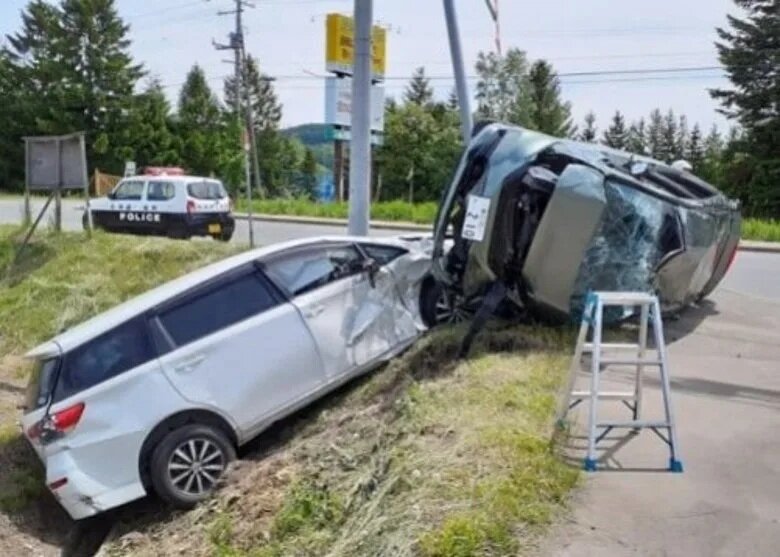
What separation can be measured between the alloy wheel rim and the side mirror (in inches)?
79.7

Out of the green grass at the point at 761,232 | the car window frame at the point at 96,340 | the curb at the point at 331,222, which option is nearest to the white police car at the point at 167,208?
the curb at the point at 331,222

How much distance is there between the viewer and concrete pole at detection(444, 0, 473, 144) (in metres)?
10.6

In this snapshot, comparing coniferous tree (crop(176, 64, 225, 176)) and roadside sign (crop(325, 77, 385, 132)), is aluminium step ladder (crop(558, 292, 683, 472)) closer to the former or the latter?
roadside sign (crop(325, 77, 385, 132))

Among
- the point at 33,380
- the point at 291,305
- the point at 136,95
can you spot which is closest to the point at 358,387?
the point at 291,305

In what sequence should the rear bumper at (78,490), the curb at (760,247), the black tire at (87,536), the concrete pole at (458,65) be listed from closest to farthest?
the rear bumper at (78,490)
the black tire at (87,536)
the concrete pole at (458,65)
the curb at (760,247)

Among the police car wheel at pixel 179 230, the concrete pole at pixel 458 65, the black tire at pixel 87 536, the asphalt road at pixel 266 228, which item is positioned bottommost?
the black tire at pixel 87 536

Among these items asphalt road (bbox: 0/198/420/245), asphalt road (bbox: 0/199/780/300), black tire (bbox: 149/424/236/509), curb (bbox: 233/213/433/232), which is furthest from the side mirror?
curb (bbox: 233/213/433/232)

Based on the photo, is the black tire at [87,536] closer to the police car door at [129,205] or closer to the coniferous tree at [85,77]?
the police car door at [129,205]

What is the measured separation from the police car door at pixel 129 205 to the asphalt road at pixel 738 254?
1214 mm

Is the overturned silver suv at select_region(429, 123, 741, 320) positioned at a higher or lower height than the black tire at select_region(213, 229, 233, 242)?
higher

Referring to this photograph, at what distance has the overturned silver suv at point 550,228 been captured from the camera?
695cm

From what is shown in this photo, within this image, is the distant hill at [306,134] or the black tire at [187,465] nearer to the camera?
the black tire at [187,465]

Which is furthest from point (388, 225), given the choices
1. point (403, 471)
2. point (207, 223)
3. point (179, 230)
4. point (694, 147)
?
point (694, 147)

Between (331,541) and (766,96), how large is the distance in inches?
1596
